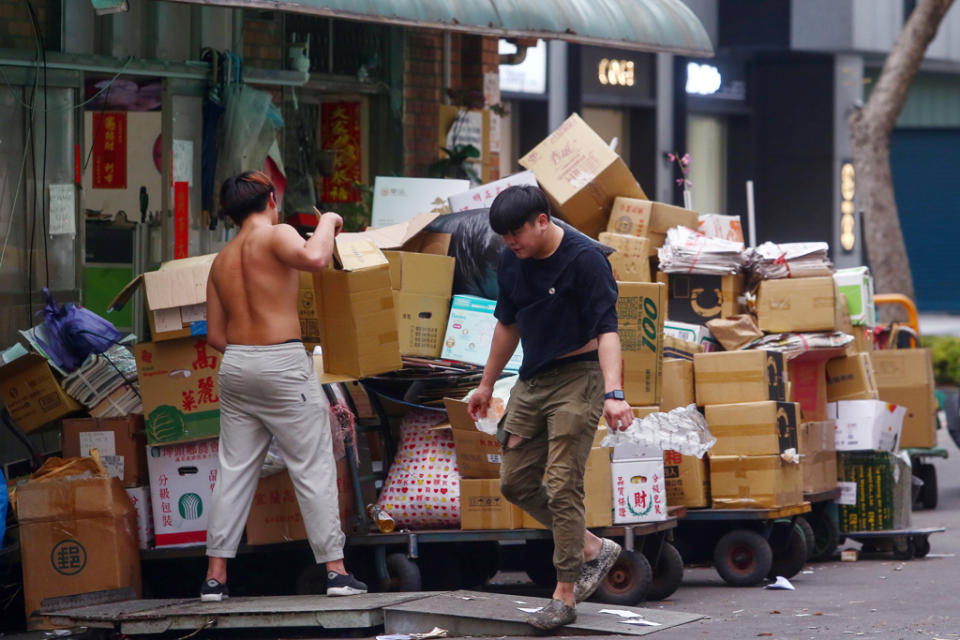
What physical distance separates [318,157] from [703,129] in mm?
13948

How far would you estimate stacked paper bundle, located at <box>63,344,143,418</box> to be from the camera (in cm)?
769

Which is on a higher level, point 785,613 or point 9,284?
point 9,284

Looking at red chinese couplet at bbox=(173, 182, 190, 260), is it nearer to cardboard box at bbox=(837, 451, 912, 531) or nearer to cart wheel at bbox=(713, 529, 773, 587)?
cart wheel at bbox=(713, 529, 773, 587)

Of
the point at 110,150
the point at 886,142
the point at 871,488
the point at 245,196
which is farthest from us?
the point at 886,142

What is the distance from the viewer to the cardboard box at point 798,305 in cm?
873

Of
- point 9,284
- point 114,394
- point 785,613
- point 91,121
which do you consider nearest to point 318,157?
point 91,121

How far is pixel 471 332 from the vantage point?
7816 mm

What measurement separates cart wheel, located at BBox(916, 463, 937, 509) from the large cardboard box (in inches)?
122

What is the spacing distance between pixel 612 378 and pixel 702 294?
290 centimetres

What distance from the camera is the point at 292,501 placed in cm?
739

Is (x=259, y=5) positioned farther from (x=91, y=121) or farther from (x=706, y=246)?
(x=706, y=246)

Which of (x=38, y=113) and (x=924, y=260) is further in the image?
(x=924, y=260)

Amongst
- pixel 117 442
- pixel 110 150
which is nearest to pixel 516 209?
pixel 117 442

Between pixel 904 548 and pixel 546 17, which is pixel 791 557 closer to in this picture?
pixel 904 548
